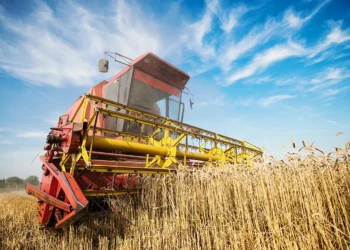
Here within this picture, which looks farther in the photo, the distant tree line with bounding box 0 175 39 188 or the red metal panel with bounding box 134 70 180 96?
the distant tree line with bounding box 0 175 39 188

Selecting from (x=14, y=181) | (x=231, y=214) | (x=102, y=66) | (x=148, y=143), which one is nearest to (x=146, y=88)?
(x=102, y=66)

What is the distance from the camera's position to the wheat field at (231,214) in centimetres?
171

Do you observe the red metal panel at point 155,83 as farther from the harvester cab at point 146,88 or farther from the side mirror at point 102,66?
the side mirror at point 102,66

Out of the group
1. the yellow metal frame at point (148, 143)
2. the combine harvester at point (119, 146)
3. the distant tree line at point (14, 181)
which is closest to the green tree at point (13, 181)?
the distant tree line at point (14, 181)

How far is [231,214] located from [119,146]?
1575 mm

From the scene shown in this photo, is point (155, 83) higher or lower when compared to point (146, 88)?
higher

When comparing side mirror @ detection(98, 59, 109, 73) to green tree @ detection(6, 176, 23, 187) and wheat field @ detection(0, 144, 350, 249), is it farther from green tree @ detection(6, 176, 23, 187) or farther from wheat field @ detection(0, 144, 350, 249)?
green tree @ detection(6, 176, 23, 187)

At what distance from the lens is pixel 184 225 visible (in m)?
2.39

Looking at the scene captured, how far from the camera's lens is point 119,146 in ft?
8.32

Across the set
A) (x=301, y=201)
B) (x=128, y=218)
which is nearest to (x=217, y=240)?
(x=301, y=201)

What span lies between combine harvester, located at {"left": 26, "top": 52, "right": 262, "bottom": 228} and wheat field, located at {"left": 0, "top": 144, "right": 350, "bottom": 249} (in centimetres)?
32

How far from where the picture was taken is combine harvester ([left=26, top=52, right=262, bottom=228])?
229 cm

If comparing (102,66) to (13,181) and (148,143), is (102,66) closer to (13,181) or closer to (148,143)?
(148,143)

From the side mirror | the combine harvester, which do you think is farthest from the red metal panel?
the side mirror
